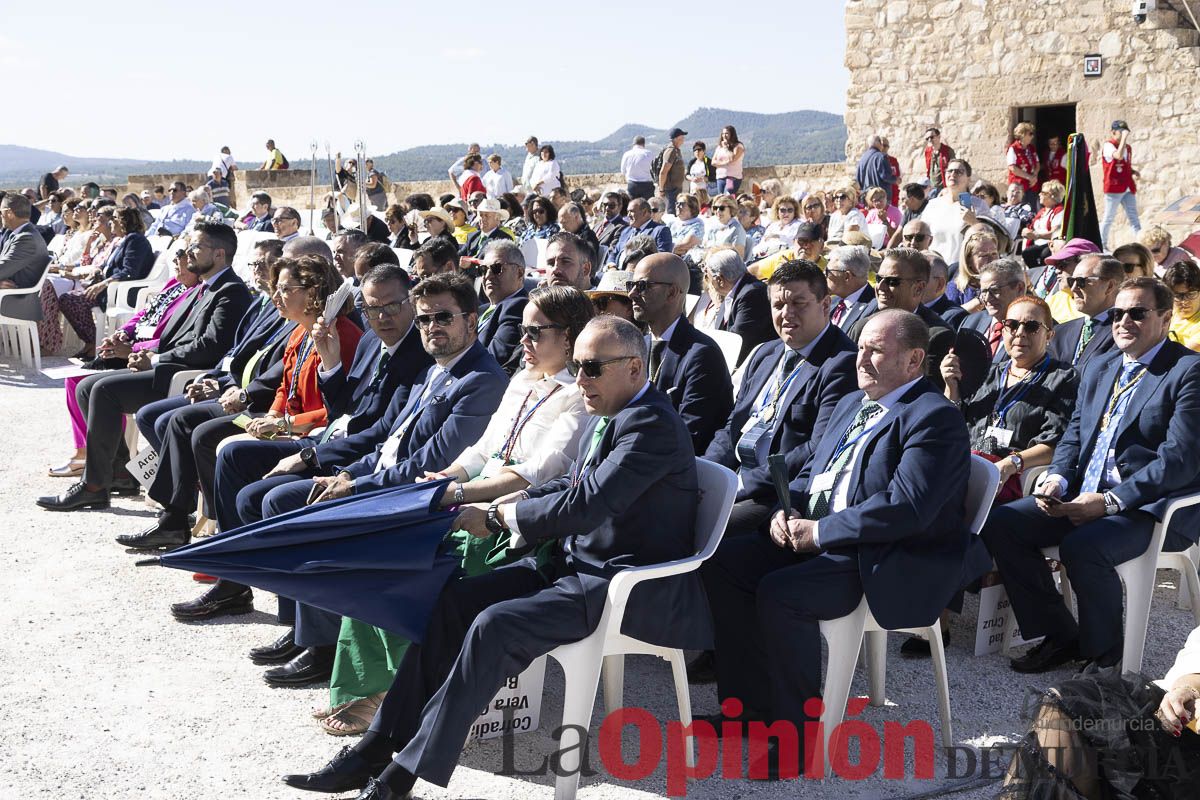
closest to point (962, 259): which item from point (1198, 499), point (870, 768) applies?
point (1198, 499)

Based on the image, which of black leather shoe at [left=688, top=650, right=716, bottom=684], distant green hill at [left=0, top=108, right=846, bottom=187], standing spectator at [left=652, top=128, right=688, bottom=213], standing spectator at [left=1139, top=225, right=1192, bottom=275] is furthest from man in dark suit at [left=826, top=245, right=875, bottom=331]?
distant green hill at [left=0, top=108, right=846, bottom=187]

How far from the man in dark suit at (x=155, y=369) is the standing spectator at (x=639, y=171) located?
10.8 m

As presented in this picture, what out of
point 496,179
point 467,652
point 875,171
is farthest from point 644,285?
point 496,179

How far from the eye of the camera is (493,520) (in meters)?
3.89

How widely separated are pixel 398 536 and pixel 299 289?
93.3 inches

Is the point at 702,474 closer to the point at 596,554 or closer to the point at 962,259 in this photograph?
the point at 596,554

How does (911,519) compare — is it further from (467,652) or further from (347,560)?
(347,560)

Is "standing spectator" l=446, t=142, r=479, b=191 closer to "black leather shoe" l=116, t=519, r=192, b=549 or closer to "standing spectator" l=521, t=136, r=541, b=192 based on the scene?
"standing spectator" l=521, t=136, r=541, b=192

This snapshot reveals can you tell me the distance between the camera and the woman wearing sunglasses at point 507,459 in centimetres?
411

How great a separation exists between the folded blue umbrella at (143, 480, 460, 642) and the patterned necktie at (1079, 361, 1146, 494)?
240cm

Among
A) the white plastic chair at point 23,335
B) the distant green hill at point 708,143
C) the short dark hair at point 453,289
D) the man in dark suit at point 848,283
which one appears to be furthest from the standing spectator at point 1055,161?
the distant green hill at point 708,143

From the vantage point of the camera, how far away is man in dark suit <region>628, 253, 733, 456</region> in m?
5.22

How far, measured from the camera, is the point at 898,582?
3.81 metres

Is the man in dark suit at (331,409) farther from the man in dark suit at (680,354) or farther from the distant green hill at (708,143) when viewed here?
the distant green hill at (708,143)
